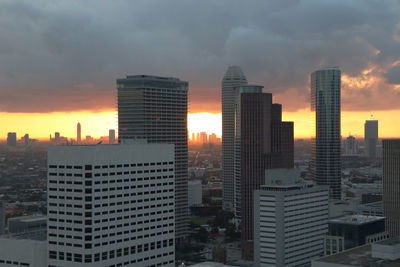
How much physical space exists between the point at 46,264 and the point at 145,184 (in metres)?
31.5

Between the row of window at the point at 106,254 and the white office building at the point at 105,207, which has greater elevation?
the white office building at the point at 105,207

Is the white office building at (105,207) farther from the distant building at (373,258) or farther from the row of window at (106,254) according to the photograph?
the distant building at (373,258)

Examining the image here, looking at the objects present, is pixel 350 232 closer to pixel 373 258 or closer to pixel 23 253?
pixel 373 258

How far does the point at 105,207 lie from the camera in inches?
5094

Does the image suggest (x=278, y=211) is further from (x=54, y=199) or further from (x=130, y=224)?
(x=54, y=199)

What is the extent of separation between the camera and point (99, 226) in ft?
417

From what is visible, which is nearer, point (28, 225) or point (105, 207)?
point (105, 207)

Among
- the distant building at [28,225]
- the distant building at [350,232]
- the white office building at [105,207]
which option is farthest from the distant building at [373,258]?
the distant building at [28,225]

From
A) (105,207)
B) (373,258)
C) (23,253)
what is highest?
(105,207)

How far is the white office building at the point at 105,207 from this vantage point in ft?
415

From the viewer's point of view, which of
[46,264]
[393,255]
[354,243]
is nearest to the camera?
[393,255]

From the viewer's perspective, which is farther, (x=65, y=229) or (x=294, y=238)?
(x=294, y=238)

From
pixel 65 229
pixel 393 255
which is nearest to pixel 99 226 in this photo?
pixel 65 229

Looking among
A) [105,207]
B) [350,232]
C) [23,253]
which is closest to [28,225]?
[23,253]
